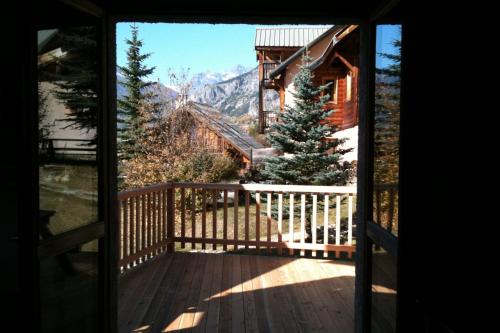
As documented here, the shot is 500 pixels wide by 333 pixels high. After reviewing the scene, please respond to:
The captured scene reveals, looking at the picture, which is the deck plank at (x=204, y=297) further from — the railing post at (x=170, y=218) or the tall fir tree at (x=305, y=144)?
the tall fir tree at (x=305, y=144)

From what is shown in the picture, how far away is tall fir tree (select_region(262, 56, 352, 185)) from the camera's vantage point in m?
9.75

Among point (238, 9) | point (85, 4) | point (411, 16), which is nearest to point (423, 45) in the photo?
point (411, 16)

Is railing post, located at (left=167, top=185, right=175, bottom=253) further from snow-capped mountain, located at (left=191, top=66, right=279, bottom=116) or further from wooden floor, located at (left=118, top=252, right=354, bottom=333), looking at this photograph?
snow-capped mountain, located at (left=191, top=66, right=279, bottom=116)

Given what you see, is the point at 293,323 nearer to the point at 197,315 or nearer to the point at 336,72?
the point at 197,315

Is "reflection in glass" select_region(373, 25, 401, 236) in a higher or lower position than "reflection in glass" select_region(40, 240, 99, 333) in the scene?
higher

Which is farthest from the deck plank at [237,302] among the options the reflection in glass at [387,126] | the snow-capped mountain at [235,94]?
the snow-capped mountain at [235,94]

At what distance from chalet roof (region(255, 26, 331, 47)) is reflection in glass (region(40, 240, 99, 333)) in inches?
676

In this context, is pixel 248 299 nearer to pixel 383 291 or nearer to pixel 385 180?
pixel 383 291

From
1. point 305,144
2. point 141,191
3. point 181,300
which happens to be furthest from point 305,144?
point 181,300

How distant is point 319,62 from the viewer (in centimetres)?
1273

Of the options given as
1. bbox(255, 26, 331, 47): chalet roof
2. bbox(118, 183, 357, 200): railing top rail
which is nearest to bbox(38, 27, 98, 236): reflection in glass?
bbox(118, 183, 357, 200): railing top rail

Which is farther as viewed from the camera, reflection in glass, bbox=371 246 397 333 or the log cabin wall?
the log cabin wall

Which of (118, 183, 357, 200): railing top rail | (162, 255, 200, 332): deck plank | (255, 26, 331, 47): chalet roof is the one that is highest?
(255, 26, 331, 47): chalet roof

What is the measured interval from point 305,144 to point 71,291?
825 cm
